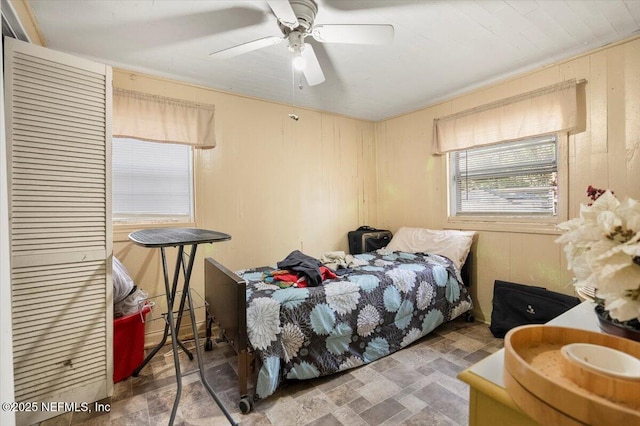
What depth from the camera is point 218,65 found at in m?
2.49

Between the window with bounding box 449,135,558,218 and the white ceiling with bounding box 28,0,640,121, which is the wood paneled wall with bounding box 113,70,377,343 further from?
the window with bounding box 449,135,558,218

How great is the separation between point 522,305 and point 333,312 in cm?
172

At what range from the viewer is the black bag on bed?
92.2 inches

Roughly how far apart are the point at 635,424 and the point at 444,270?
2.50m

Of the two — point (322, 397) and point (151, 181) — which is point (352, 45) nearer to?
point (151, 181)

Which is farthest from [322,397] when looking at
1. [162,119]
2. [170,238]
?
[162,119]

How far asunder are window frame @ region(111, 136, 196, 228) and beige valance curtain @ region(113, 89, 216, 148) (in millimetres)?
96

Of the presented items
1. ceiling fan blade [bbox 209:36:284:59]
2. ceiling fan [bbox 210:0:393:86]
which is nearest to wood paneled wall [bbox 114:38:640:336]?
ceiling fan blade [bbox 209:36:284:59]

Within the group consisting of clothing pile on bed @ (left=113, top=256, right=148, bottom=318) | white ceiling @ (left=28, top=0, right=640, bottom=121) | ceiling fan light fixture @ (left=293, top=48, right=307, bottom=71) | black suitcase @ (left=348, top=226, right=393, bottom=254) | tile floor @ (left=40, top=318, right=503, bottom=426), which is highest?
white ceiling @ (left=28, top=0, right=640, bottom=121)

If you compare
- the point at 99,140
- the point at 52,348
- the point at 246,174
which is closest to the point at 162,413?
the point at 52,348

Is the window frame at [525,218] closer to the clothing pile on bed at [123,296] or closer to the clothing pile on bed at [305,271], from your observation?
the clothing pile on bed at [305,271]

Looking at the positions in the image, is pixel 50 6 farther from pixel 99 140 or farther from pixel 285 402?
pixel 285 402

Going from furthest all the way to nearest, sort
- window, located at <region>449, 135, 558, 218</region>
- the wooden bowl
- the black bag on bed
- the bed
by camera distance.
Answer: window, located at <region>449, 135, 558, 218</region> → the black bag on bed → the bed → the wooden bowl

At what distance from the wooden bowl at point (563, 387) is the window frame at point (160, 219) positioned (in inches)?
108
